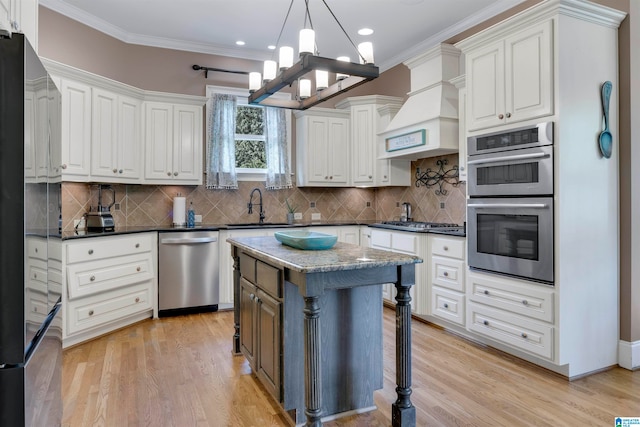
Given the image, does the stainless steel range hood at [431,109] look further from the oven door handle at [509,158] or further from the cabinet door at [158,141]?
the cabinet door at [158,141]

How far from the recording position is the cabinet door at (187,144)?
4.56 meters

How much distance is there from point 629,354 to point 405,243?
1.97 m

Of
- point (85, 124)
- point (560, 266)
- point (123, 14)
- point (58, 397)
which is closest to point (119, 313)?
point (85, 124)

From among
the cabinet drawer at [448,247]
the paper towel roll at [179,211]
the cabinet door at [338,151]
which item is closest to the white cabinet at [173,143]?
the paper towel roll at [179,211]

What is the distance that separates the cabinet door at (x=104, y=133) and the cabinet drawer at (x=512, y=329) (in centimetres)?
359

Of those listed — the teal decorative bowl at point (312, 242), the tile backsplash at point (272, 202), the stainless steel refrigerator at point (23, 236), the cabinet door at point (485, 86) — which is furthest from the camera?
the tile backsplash at point (272, 202)

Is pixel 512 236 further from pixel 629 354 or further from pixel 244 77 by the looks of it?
pixel 244 77

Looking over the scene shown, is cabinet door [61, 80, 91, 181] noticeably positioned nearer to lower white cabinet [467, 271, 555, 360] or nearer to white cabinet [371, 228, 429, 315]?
white cabinet [371, 228, 429, 315]

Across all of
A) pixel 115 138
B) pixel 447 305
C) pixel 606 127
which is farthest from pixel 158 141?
pixel 606 127

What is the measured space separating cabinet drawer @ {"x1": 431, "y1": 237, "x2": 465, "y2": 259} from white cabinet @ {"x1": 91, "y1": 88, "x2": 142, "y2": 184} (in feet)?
10.3

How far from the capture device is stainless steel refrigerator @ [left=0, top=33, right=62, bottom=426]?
1.17 meters

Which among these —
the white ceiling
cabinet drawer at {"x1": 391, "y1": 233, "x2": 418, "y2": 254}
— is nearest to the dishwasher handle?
cabinet drawer at {"x1": 391, "y1": 233, "x2": 418, "y2": 254}

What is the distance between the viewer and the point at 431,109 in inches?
162

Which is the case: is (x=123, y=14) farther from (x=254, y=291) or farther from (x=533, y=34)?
(x=533, y=34)
